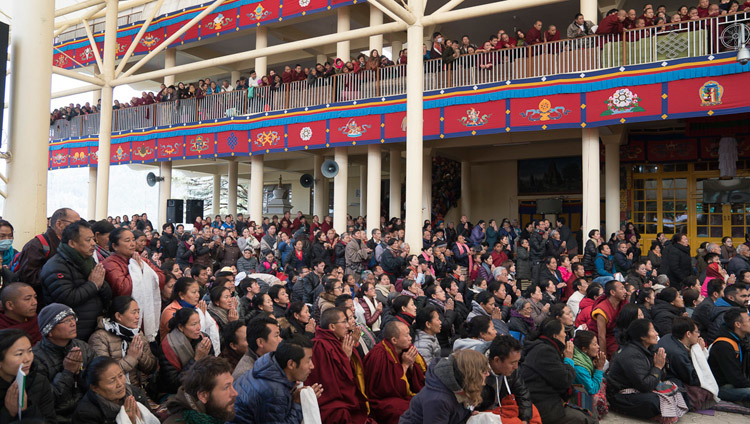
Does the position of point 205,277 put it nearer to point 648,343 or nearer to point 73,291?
point 73,291

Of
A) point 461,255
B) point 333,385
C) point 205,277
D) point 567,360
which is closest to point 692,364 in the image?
point 567,360

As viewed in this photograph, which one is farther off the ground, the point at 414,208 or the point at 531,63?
the point at 531,63

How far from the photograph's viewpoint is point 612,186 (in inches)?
533

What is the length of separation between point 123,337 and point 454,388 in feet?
7.46

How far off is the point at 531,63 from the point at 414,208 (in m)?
4.47

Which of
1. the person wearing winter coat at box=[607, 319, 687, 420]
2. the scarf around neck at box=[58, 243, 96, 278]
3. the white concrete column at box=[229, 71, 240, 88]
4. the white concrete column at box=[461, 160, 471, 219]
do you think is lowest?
the person wearing winter coat at box=[607, 319, 687, 420]

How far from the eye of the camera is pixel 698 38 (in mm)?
10312

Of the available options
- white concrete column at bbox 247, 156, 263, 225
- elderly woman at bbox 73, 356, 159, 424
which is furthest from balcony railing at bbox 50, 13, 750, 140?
elderly woman at bbox 73, 356, 159, 424

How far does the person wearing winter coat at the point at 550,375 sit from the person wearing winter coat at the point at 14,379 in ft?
10.7

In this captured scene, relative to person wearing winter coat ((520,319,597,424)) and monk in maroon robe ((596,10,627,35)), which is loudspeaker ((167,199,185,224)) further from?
person wearing winter coat ((520,319,597,424))

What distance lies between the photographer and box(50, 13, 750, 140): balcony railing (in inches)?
408

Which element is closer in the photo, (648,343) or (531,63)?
(648,343)

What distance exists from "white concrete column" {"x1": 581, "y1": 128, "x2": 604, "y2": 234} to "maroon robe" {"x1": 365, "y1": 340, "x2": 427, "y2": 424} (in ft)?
27.9

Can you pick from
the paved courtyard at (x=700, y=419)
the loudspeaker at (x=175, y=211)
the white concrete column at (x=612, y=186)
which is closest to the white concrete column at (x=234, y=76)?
the loudspeaker at (x=175, y=211)
